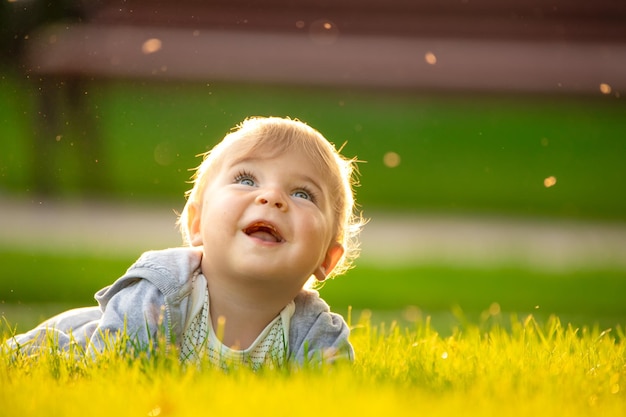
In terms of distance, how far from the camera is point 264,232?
2689 mm

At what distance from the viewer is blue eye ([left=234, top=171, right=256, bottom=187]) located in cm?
275

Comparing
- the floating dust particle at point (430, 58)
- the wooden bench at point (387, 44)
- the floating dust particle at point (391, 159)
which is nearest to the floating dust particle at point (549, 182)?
the floating dust particle at point (391, 159)

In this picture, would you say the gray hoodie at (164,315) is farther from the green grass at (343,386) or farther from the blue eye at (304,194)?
the blue eye at (304,194)

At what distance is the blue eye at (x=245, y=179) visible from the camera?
9.04ft

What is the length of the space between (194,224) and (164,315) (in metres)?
0.35

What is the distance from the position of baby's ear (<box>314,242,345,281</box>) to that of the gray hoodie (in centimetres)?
9

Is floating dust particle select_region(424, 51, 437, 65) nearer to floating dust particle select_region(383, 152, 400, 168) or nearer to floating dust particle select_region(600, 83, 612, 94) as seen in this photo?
floating dust particle select_region(600, 83, 612, 94)

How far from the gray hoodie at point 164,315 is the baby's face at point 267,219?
10 centimetres

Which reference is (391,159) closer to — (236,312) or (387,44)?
(387,44)

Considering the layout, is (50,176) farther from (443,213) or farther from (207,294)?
(207,294)

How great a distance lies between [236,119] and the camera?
11.9m

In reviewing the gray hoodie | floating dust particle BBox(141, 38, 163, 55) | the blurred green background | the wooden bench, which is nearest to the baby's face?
the gray hoodie

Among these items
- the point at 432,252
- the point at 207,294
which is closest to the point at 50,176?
the point at 432,252

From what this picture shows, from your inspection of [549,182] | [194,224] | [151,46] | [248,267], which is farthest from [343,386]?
[151,46]
